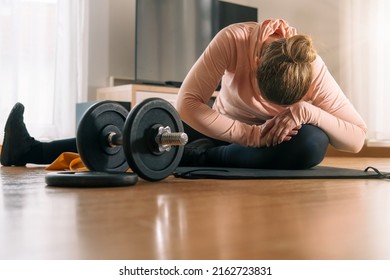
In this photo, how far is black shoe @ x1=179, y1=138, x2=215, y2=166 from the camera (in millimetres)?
1693

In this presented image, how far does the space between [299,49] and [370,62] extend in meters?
2.68

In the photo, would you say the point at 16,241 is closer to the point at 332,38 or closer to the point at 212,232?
the point at 212,232

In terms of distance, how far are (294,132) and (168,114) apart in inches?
16.9

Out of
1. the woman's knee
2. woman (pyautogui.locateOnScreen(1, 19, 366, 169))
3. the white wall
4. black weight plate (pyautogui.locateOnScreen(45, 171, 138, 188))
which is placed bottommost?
black weight plate (pyautogui.locateOnScreen(45, 171, 138, 188))

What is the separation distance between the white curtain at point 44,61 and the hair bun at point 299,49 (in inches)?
91.0

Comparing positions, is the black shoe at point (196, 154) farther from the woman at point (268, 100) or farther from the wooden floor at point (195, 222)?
the wooden floor at point (195, 222)

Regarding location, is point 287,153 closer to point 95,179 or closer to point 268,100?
point 268,100

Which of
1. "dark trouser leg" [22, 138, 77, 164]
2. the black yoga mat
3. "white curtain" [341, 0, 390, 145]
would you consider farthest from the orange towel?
"white curtain" [341, 0, 390, 145]

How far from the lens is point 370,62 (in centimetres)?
368

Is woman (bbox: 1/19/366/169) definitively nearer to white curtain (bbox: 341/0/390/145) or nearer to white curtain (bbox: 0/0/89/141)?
white curtain (bbox: 0/0/89/141)

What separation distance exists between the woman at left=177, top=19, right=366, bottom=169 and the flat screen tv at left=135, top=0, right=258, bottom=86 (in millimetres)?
1957

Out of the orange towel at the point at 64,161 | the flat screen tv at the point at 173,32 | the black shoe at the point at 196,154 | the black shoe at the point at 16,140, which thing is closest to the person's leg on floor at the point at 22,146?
the black shoe at the point at 16,140

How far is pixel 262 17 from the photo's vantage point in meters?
4.34

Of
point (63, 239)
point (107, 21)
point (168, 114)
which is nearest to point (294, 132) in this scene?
point (168, 114)
